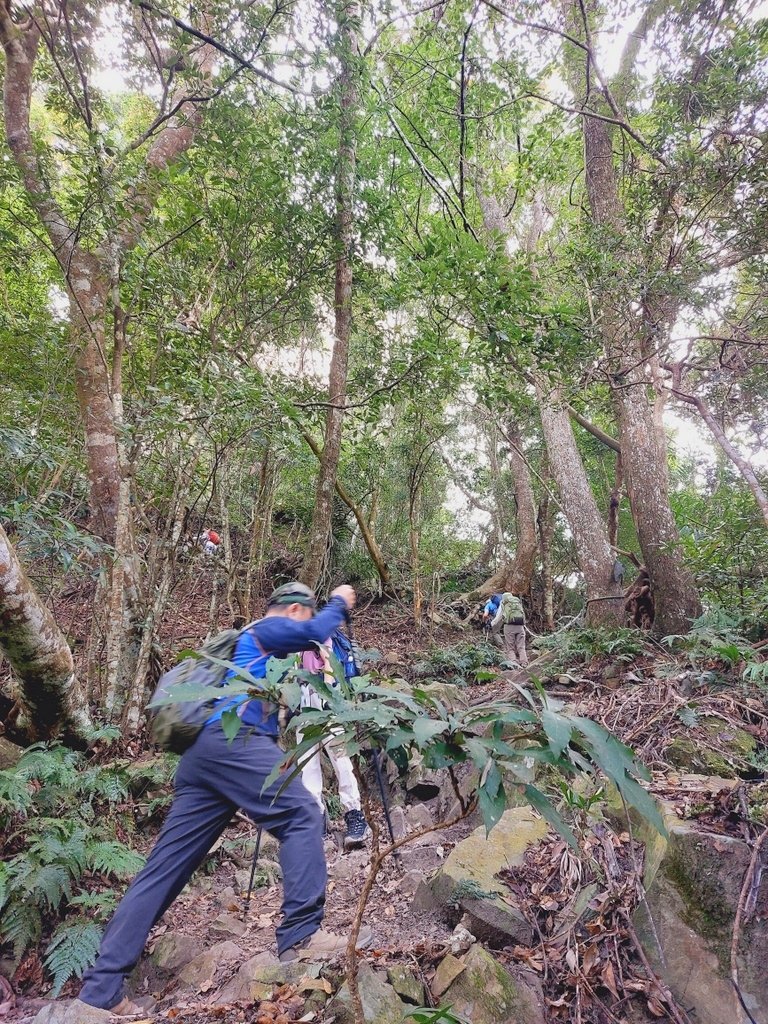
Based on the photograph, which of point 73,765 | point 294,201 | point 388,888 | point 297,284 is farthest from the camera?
point 297,284

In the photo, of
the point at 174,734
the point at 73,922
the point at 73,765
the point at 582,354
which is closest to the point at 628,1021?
the point at 174,734

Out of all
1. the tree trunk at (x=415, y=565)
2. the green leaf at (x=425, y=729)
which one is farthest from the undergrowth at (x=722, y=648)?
the tree trunk at (x=415, y=565)

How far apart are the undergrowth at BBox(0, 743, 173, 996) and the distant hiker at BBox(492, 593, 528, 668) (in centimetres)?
667

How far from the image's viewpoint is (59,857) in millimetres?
3426

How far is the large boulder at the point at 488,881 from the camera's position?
270 cm

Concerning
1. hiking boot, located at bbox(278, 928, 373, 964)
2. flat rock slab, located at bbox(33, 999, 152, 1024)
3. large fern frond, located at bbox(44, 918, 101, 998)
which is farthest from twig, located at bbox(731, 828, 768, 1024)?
large fern frond, located at bbox(44, 918, 101, 998)

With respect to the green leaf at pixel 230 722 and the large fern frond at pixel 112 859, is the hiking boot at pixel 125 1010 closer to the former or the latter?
the large fern frond at pixel 112 859

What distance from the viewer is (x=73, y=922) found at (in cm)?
321

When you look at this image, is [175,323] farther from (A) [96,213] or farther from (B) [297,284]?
(B) [297,284]

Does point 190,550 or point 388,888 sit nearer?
point 388,888

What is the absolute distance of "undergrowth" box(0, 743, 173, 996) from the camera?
3.05 m

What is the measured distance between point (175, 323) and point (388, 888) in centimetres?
596

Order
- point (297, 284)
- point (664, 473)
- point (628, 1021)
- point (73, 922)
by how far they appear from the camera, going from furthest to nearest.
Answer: point (664, 473), point (297, 284), point (73, 922), point (628, 1021)

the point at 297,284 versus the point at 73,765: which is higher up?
the point at 297,284
